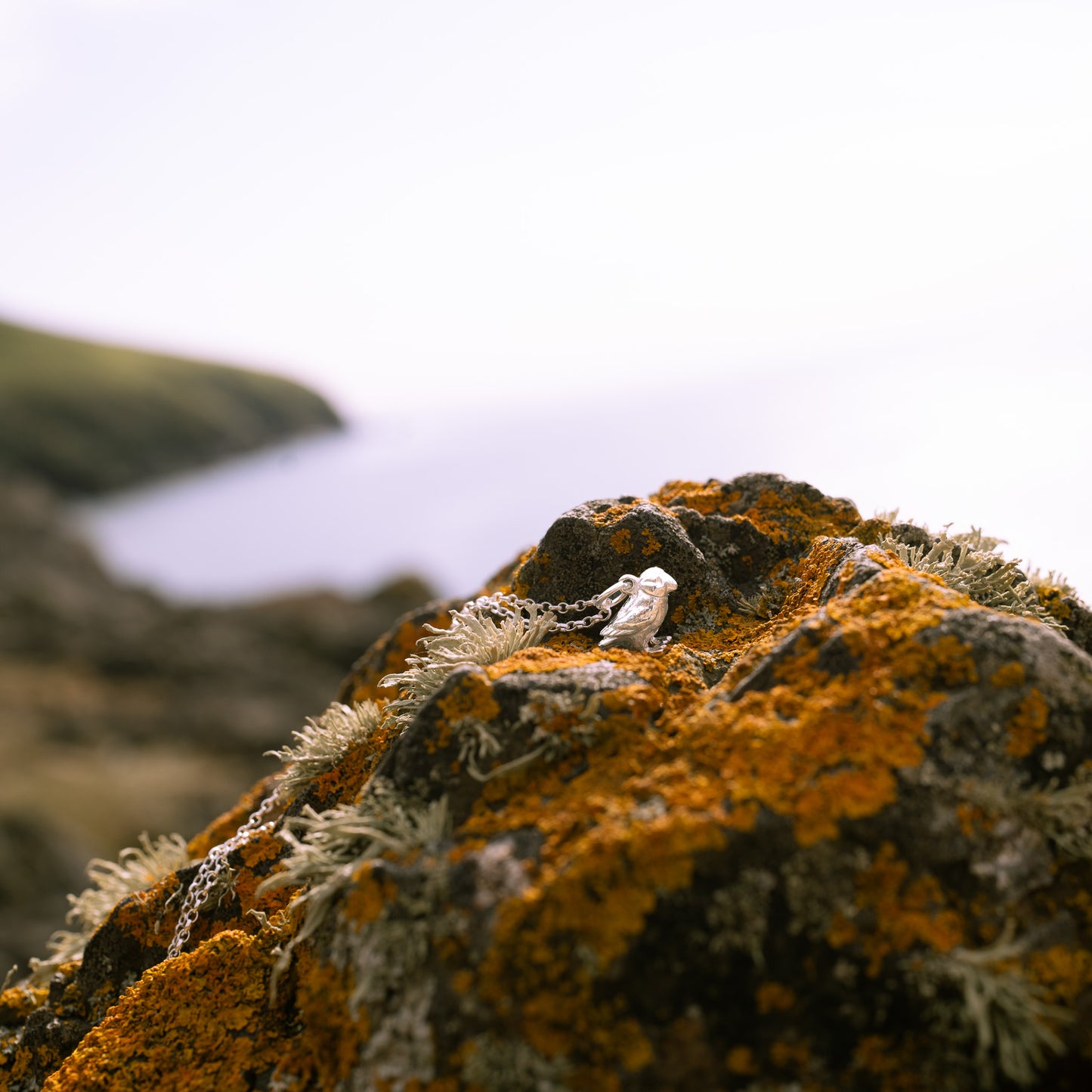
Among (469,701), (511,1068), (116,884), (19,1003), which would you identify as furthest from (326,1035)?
(116,884)

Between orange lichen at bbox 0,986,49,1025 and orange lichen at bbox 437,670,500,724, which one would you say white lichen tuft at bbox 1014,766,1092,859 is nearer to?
orange lichen at bbox 437,670,500,724

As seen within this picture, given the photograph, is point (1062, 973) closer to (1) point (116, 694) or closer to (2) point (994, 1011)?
(2) point (994, 1011)

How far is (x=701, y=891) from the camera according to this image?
3.10 meters

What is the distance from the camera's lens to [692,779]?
11.1 ft

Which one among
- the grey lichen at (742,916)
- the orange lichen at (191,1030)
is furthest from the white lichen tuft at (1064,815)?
the orange lichen at (191,1030)

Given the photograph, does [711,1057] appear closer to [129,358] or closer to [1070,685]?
[1070,685]

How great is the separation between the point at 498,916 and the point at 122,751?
20.1 metres

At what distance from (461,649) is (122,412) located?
4935cm

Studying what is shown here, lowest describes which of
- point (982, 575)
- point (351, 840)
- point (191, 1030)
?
point (191, 1030)

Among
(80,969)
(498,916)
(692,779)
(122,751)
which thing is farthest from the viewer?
(122,751)

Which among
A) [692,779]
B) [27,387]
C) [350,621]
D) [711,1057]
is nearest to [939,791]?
[692,779]

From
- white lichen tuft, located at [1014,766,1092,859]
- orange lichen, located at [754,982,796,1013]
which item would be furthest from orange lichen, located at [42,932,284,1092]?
white lichen tuft, located at [1014,766,1092,859]

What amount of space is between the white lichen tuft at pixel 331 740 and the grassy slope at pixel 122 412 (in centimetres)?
4143

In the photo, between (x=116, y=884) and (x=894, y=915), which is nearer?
(x=894, y=915)
